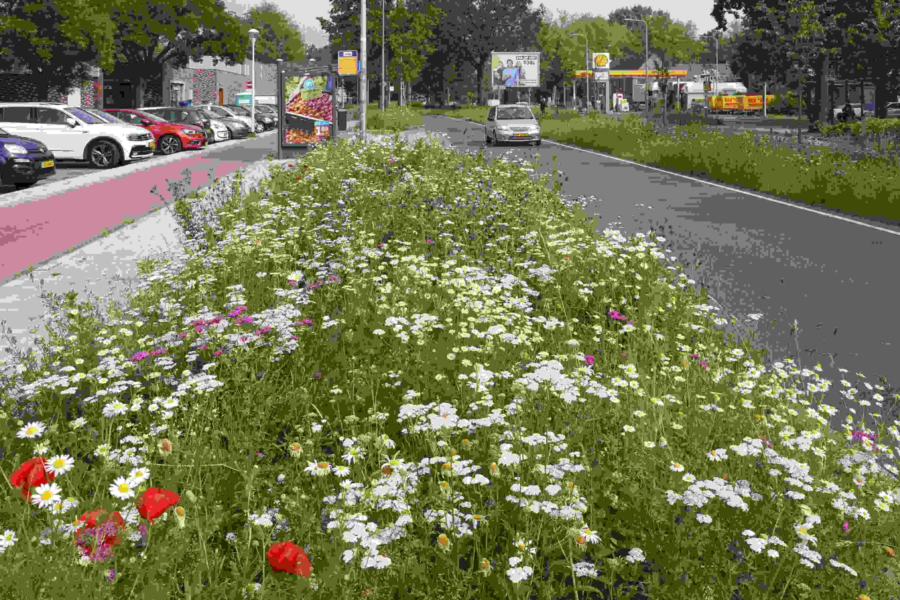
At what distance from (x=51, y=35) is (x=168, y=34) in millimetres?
7450

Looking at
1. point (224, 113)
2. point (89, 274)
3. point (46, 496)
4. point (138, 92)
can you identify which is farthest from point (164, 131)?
point (46, 496)

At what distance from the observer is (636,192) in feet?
59.7

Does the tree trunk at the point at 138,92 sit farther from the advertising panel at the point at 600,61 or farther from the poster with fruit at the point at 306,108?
the poster with fruit at the point at 306,108

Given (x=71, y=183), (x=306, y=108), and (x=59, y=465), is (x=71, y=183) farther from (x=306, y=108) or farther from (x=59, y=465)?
(x=59, y=465)

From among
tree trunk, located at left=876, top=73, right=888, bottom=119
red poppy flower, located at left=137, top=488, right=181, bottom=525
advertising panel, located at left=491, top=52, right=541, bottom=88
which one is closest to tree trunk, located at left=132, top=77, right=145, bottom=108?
tree trunk, located at left=876, top=73, right=888, bottom=119

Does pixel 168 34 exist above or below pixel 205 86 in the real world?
below

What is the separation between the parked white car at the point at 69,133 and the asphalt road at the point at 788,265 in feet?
44.1

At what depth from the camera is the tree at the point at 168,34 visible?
4616 centimetres

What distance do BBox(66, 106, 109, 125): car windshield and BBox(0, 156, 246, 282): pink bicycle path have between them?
464 centimetres

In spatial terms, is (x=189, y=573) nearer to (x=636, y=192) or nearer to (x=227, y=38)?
(x=636, y=192)

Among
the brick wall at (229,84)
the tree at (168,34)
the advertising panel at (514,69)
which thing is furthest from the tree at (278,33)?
the tree at (168,34)

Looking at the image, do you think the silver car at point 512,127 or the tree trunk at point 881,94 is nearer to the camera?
the silver car at point 512,127

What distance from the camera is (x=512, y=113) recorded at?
3681cm

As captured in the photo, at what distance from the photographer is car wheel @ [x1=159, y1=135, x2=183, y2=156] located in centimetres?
3222
